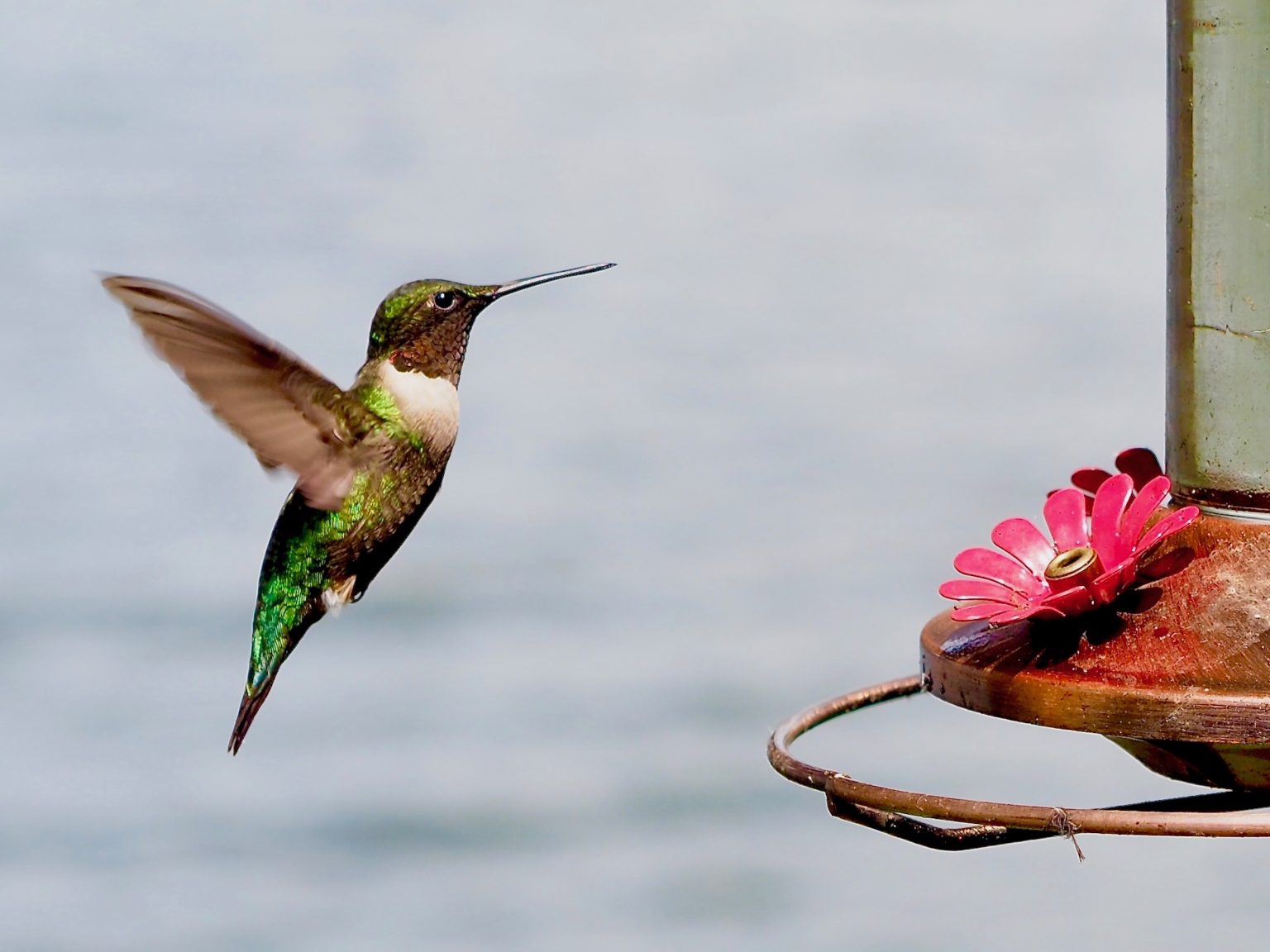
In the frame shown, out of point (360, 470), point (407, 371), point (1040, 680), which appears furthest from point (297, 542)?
point (1040, 680)

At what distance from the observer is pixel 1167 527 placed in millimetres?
2109

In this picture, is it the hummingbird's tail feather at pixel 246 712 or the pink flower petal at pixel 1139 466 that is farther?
the hummingbird's tail feather at pixel 246 712

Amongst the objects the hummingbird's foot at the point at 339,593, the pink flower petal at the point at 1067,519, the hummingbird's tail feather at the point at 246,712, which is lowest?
the hummingbird's tail feather at the point at 246,712

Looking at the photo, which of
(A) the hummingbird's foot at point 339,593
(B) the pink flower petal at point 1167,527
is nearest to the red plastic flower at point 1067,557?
(B) the pink flower petal at point 1167,527

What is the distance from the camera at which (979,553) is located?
92.5 inches

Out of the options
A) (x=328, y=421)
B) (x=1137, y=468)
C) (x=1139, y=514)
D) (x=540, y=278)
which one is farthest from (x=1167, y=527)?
(x=328, y=421)

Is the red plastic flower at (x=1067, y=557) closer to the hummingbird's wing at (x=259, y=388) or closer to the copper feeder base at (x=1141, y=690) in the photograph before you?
the copper feeder base at (x=1141, y=690)

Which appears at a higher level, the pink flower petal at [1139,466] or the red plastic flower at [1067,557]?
the pink flower petal at [1139,466]

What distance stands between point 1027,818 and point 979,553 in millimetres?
470

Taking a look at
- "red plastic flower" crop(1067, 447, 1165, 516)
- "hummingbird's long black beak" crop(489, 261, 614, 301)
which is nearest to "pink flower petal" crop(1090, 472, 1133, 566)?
"red plastic flower" crop(1067, 447, 1165, 516)

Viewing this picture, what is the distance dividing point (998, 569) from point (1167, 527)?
0.88ft

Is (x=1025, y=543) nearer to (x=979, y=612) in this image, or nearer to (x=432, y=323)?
(x=979, y=612)

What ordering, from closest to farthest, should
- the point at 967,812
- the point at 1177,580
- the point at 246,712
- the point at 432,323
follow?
the point at 967,812 < the point at 1177,580 < the point at 432,323 < the point at 246,712

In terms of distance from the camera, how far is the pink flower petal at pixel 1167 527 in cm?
211
